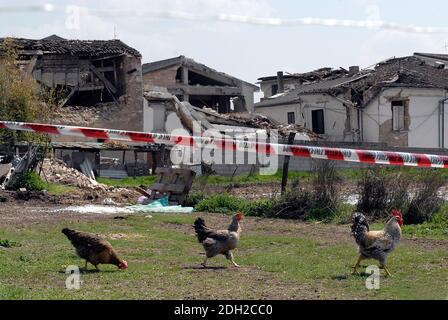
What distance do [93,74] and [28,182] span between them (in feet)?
65.8

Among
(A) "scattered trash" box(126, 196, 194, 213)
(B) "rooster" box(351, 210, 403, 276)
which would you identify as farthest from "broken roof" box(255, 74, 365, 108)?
(B) "rooster" box(351, 210, 403, 276)

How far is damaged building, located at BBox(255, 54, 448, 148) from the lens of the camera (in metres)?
47.2

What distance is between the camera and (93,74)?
152 ft

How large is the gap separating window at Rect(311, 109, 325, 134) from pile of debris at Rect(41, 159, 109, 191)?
21881 mm

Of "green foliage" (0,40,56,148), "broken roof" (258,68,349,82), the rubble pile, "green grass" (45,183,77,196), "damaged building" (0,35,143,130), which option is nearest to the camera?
"green grass" (45,183,77,196)

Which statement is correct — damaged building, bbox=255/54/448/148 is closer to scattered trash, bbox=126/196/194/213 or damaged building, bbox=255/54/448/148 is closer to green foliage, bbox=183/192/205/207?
green foliage, bbox=183/192/205/207

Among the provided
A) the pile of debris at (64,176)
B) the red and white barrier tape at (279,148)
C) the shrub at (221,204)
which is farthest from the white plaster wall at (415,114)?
the red and white barrier tape at (279,148)

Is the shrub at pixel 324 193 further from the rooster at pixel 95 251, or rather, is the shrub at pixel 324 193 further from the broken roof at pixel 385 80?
the broken roof at pixel 385 80

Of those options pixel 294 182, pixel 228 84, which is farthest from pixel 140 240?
pixel 228 84

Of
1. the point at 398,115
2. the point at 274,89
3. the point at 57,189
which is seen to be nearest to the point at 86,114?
the point at 398,115

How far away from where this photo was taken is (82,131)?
1838 centimetres

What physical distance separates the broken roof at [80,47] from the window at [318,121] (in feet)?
36.1

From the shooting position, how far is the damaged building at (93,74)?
44250mm

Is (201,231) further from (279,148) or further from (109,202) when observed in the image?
(109,202)
